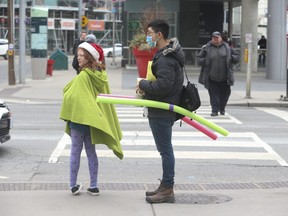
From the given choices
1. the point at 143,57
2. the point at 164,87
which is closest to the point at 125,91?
the point at 143,57

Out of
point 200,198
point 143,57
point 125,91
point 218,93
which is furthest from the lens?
point 143,57

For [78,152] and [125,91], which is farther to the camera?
[125,91]

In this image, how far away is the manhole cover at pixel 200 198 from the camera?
6.18m

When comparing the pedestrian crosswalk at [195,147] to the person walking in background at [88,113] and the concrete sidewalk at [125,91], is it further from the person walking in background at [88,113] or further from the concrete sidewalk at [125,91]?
the concrete sidewalk at [125,91]

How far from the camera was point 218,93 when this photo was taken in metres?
13.3

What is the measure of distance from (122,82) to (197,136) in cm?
1193

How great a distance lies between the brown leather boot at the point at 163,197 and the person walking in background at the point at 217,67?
7.14m

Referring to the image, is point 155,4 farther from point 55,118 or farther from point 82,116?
point 82,116

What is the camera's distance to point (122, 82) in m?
22.4

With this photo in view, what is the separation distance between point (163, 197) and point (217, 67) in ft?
23.9

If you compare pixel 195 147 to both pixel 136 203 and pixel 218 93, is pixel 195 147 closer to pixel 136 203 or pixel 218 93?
pixel 136 203

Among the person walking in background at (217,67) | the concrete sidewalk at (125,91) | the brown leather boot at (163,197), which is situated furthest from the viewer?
the concrete sidewalk at (125,91)

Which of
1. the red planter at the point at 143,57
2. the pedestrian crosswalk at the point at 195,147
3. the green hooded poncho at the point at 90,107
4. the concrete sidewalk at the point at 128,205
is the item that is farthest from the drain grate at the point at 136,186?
the red planter at the point at 143,57

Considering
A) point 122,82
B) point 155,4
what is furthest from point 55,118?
point 155,4
